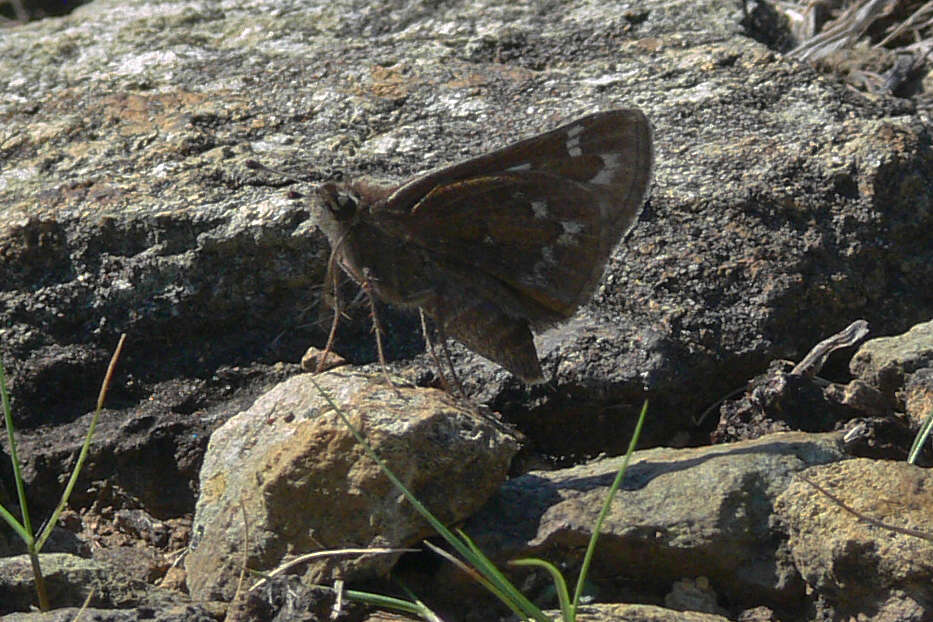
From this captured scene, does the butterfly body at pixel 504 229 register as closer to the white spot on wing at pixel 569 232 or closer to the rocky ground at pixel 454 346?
the white spot on wing at pixel 569 232

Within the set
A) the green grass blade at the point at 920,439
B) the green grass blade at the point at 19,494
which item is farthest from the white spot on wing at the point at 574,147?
the green grass blade at the point at 19,494

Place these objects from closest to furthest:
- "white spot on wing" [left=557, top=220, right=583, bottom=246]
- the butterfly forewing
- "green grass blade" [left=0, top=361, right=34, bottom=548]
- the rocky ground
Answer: "green grass blade" [left=0, top=361, right=34, bottom=548], the rocky ground, the butterfly forewing, "white spot on wing" [left=557, top=220, right=583, bottom=246]

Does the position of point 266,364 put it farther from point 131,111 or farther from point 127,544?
point 131,111

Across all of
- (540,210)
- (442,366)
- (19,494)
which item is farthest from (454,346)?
(19,494)

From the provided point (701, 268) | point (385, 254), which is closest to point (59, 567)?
point (385, 254)

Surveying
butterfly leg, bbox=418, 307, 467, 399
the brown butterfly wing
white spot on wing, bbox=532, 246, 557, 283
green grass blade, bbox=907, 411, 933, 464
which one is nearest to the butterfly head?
the brown butterfly wing

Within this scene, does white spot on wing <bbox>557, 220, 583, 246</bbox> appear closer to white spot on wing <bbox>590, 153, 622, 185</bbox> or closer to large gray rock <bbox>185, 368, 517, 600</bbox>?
white spot on wing <bbox>590, 153, 622, 185</bbox>

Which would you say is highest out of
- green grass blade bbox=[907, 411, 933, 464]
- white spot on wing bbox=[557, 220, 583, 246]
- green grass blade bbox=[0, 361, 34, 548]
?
green grass blade bbox=[0, 361, 34, 548]

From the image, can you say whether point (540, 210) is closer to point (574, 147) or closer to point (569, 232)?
point (569, 232)
